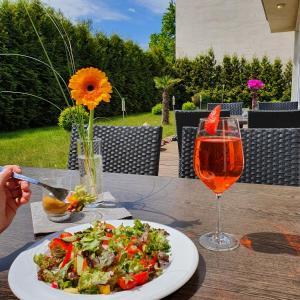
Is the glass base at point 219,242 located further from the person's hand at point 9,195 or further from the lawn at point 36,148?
the lawn at point 36,148

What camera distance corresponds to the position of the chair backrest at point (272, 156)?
1488mm

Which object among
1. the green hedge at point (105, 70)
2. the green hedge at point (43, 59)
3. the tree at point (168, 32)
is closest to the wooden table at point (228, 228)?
the green hedge at point (105, 70)

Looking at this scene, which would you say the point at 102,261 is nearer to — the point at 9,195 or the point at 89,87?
the point at 9,195

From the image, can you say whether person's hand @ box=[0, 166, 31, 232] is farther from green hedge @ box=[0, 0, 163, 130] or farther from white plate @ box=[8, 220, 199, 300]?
green hedge @ box=[0, 0, 163, 130]

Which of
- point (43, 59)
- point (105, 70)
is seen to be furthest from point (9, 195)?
point (105, 70)

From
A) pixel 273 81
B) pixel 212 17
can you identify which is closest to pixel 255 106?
pixel 273 81

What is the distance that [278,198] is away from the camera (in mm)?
1050

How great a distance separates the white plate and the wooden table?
0.09ft

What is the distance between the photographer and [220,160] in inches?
29.0

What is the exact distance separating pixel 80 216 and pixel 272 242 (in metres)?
0.46

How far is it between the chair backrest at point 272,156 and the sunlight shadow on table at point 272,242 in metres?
0.75

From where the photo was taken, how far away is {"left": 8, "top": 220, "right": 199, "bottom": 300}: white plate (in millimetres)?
529

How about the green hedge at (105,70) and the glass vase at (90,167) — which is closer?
the glass vase at (90,167)

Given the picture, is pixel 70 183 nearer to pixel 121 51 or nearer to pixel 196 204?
pixel 196 204
